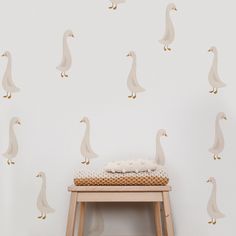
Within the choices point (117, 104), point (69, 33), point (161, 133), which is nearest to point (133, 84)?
point (117, 104)

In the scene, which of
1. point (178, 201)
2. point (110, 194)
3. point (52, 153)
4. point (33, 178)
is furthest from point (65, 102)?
point (178, 201)

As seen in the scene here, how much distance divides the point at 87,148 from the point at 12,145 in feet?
1.02

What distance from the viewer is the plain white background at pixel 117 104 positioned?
185 cm

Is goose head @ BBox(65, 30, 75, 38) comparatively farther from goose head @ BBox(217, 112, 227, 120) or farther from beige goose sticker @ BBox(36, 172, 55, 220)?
goose head @ BBox(217, 112, 227, 120)

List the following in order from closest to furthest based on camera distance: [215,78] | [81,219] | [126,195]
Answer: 1. [126,195]
2. [81,219]
3. [215,78]

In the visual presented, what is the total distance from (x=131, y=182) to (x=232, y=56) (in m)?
0.67

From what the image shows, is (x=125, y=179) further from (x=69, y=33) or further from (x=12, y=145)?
(x=69, y=33)

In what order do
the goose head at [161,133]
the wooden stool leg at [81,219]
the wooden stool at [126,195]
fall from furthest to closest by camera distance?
1. the goose head at [161,133]
2. the wooden stool leg at [81,219]
3. the wooden stool at [126,195]

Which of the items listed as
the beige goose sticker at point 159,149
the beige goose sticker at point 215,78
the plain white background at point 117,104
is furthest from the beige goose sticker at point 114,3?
the beige goose sticker at point 159,149

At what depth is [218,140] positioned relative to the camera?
186 cm

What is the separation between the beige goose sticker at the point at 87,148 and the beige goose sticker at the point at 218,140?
0.47 meters

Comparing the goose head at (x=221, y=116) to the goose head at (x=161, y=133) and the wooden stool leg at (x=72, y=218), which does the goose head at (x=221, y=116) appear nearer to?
the goose head at (x=161, y=133)

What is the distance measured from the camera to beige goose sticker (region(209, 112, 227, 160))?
6.08ft

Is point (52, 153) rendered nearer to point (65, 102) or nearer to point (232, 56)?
point (65, 102)
